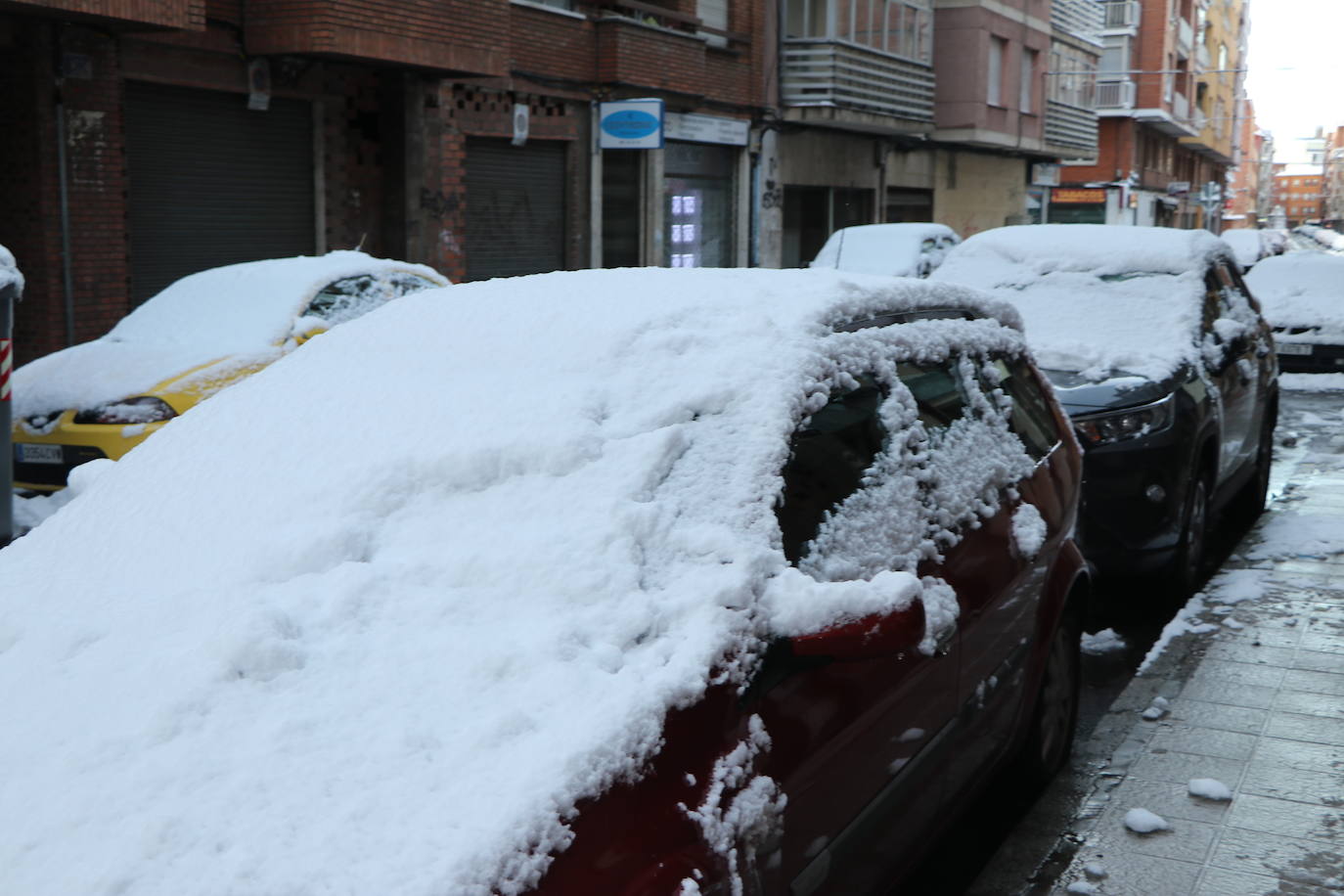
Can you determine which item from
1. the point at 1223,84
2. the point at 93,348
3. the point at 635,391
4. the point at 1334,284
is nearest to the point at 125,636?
the point at 635,391

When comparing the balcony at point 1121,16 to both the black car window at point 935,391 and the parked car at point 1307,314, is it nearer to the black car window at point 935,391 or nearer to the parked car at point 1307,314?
the parked car at point 1307,314

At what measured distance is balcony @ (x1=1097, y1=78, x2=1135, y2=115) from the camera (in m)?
49.5

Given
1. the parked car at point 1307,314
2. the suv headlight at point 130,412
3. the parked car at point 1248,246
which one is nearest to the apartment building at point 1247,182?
the parked car at point 1248,246

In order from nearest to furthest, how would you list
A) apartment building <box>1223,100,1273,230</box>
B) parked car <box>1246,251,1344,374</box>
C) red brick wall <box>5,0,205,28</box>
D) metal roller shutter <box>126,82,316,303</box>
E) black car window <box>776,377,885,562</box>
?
black car window <box>776,377,885,562</box> < red brick wall <box>5,0,205,28</box> < metal roller shutter <box>126,82,316,303</box> < parked car <box>1246,251,1344,374</box> < apartment building <box>1223,100,1273,230</box>

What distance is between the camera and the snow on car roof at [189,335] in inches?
316

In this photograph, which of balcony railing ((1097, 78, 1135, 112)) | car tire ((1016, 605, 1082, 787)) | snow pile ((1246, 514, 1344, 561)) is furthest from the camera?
balcony railing ((1097, 78, 1135, 112))

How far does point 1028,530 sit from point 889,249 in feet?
51.0

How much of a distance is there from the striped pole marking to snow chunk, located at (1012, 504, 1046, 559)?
5592 mm

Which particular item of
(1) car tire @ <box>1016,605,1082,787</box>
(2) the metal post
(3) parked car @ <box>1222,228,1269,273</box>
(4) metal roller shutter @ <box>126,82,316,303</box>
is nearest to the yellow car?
(2) the metal post

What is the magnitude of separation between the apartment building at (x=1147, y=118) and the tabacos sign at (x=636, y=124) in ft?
78.8

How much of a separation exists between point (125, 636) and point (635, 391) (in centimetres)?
110

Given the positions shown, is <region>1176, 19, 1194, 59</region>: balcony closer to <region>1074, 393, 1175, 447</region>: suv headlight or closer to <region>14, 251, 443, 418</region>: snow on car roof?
<region>14, 251, 443, 418</region>: snow on car roof

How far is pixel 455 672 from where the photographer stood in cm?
218

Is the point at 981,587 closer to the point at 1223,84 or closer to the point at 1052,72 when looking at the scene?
the point at 1052,72
